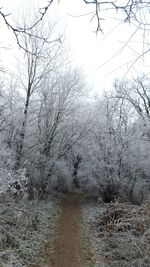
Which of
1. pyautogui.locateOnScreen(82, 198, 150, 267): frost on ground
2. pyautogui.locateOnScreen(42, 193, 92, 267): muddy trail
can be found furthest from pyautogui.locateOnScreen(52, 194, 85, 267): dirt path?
pyautogui.locateOnScreen(82, 198, 150, 267): frost on ground

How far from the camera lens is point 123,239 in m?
12.0

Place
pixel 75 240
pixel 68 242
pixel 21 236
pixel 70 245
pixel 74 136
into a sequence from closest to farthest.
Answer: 1. pixel 21 236
2. pixel 70 245
3. pixel 68 242
4. pixel 75 240
5. pixel 74 136

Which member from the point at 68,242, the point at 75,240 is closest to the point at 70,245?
the point at 68,242

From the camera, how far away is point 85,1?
2.04m

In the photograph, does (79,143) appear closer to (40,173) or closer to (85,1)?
(40,173)

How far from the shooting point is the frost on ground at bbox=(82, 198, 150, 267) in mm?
10289

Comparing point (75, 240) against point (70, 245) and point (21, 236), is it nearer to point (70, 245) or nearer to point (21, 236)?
point (70, 245)

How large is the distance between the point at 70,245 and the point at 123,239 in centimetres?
181

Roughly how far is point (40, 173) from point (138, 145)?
24.3ft

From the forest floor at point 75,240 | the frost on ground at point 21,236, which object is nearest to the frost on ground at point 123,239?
the forest floor at point 75,240

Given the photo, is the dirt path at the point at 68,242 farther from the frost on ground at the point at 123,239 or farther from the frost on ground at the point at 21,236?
the frost on ground at the point at 123,239

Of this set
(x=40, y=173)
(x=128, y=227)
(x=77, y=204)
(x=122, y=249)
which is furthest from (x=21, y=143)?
(x=122, y=249)

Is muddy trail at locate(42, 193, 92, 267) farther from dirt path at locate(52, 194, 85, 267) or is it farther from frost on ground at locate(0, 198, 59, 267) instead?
frost on ground at locate(0, 198, 59, 267)

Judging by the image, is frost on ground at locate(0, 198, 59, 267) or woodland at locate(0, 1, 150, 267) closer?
frost on ground at locate(0, 198, 59, 267)
